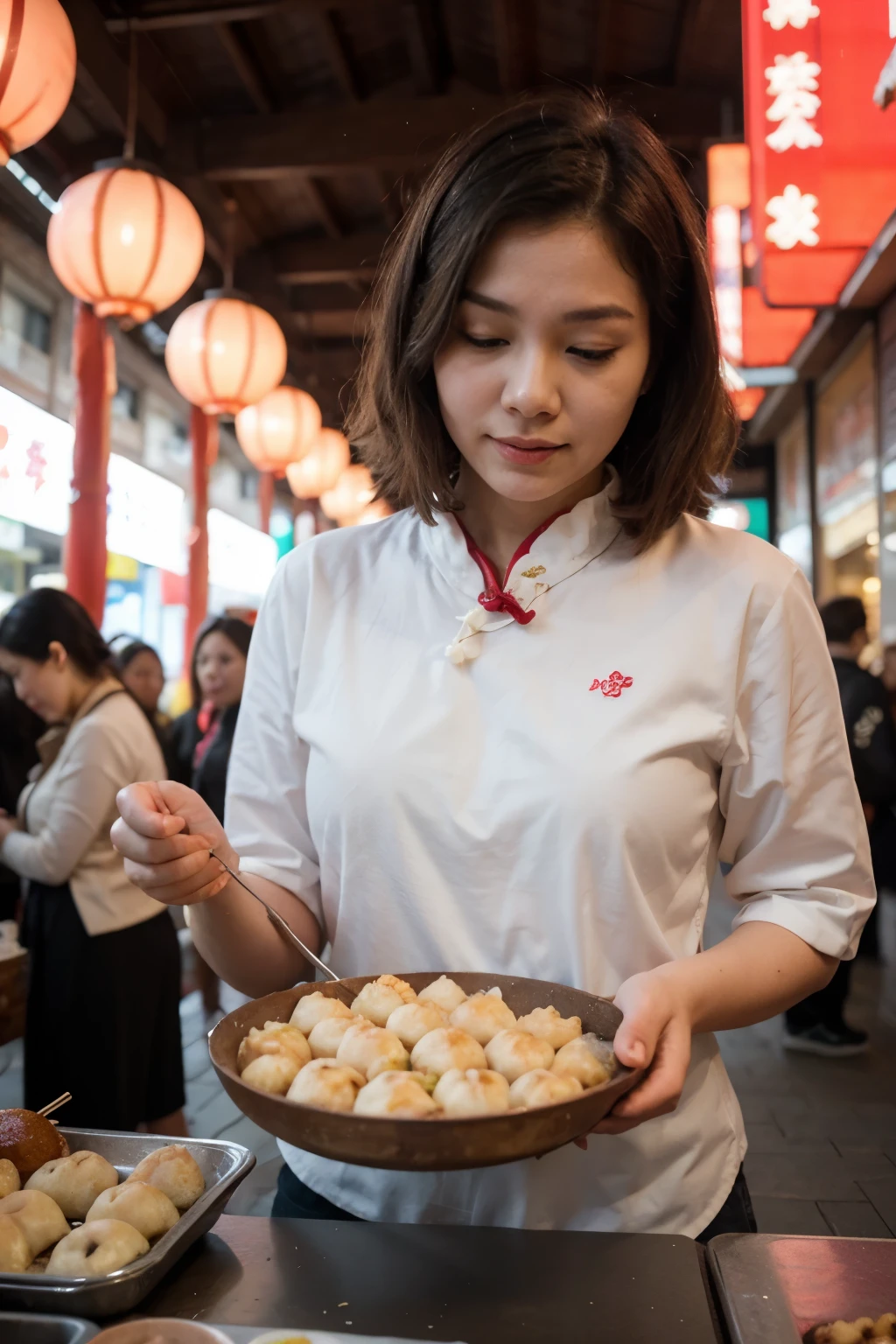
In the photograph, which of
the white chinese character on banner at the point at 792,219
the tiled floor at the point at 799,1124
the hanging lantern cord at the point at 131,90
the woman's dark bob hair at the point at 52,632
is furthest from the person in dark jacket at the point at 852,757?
the hanging lantern cord at the point at 131,90

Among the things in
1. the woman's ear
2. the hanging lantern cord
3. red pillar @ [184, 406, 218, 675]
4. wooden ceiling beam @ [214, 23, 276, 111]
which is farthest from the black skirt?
red pillar @ [184, 406, 218, 675]

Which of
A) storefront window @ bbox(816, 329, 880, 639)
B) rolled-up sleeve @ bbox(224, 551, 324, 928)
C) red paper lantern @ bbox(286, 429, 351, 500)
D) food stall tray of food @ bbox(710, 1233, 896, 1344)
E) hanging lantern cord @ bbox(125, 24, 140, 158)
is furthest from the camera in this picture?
red paper lantern @ bbox(286, 429, 351, 500)

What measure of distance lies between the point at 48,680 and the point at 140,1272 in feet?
8.34

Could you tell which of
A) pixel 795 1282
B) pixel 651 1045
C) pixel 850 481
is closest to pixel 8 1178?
pixel 651 1045

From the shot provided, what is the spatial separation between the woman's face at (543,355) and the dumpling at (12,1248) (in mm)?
983

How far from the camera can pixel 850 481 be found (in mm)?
8547

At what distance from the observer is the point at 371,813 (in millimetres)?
1423

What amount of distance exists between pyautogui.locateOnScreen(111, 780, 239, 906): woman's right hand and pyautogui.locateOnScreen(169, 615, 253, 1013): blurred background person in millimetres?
3224

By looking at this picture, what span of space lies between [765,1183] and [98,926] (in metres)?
A: 2.23

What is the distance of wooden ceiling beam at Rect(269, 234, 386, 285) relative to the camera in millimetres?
7984

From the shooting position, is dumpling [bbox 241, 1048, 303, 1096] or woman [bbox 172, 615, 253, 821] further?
woman [bbox 172, 615, 253, 821]

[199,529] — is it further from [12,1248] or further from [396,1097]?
[396,1097]

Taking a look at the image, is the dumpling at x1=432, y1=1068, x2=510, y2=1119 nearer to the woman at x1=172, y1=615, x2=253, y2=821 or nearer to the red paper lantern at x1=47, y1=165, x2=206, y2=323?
the woman at x1=172, y1=615, x2=253, y2=821

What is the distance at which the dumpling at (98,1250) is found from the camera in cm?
105
